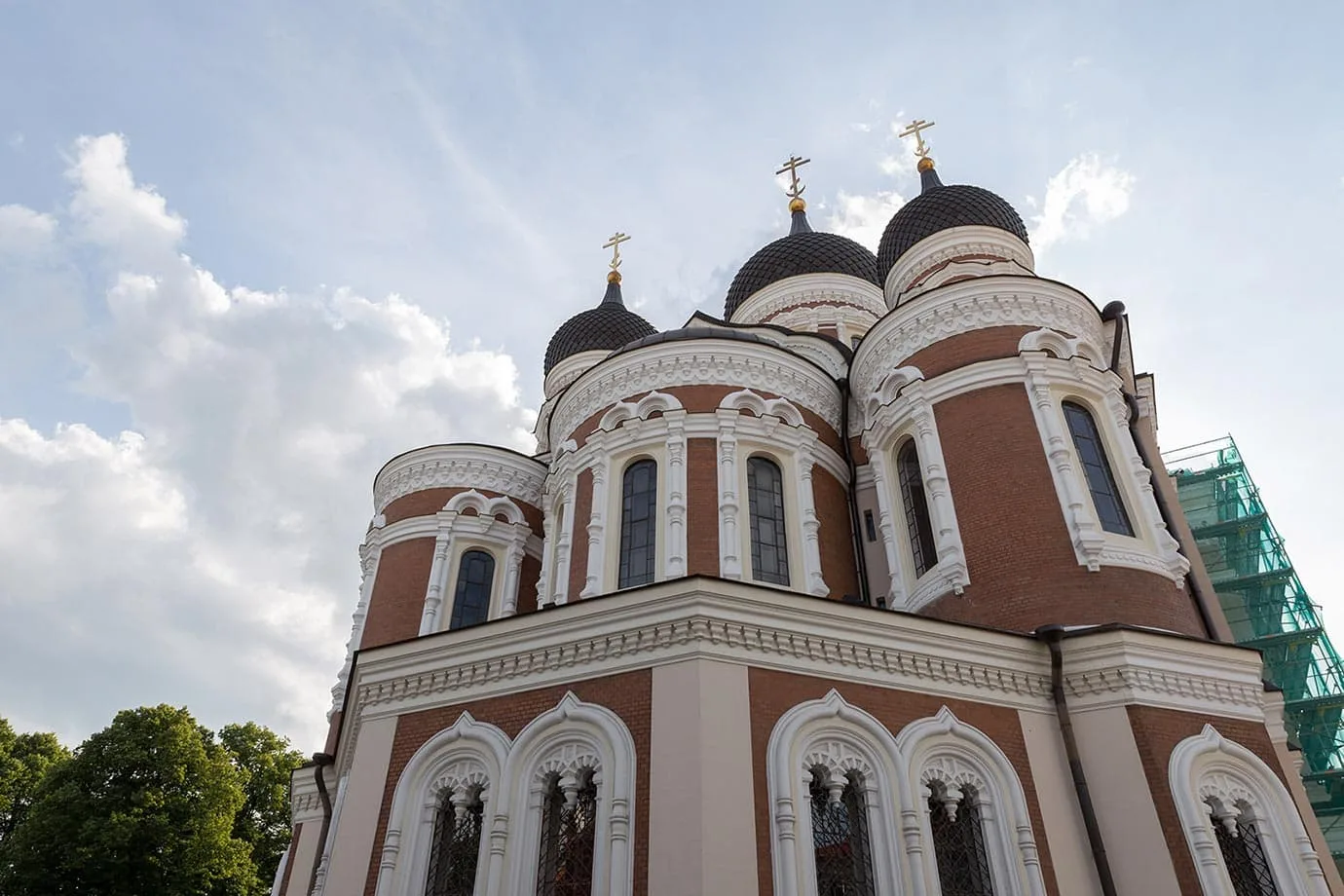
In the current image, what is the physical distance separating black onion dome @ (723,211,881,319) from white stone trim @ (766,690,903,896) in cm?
1645

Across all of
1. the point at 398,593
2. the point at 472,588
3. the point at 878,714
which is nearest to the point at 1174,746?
the point at 878,714

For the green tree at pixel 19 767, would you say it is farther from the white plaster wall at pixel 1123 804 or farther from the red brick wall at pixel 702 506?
the white plaster wall at pixel 1123 804

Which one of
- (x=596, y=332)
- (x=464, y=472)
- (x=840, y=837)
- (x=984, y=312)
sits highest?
(x=596, y=332)

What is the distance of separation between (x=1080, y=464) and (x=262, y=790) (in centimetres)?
2148

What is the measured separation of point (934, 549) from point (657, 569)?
3.69m

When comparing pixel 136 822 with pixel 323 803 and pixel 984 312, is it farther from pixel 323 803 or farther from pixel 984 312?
pixel 984 312

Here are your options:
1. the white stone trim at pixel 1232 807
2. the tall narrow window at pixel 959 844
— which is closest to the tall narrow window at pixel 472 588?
the tall narrow window at pixel 959 844

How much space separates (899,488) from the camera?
1386 cm

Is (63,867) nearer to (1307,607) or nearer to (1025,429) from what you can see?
(1025,429)

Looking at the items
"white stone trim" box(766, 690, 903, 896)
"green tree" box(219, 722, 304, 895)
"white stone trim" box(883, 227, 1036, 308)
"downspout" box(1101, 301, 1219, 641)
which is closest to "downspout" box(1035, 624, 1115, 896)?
"white stone trim" box(766, 690, 903, 896)

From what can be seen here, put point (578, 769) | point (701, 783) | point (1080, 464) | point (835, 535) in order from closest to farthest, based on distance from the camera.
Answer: point (701, 783) < point (578, 769) < point (1080, 464) < point (835, 535)

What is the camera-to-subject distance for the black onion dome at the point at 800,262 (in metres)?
24.0

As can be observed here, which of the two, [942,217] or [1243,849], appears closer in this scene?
[1243,849]

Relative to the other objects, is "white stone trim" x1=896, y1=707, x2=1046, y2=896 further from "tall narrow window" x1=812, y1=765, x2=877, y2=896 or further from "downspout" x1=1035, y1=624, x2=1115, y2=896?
"downspout" x1=1035, y1=624, x2=1115, y2=896
